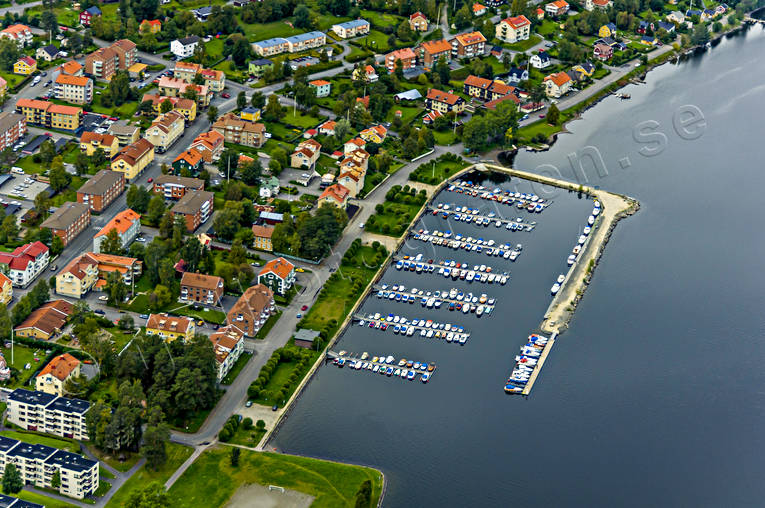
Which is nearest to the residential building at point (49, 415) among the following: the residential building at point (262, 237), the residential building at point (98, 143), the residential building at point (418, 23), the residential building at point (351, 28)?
the residential building at point (262, 237)

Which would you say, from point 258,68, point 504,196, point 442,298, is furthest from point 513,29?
point 442,298

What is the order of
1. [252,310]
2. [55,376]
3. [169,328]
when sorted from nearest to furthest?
[55,376], [169,328], [252,310]

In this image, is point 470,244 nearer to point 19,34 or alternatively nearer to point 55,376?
point 55,376

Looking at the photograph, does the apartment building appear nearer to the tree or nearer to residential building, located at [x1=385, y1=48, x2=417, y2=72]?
residential building, located at [x1=385, y1=48, x2=417, y2=72]

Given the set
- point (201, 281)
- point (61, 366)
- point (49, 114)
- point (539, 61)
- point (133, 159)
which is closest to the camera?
point (61, 366)

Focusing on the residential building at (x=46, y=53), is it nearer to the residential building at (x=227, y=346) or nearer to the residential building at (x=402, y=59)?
the residential building at (x=402, y=59)

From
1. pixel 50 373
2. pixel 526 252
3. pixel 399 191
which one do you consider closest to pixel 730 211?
pixel 526 252

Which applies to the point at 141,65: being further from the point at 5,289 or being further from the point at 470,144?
the point at 5,289
